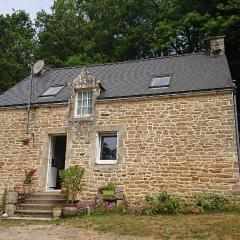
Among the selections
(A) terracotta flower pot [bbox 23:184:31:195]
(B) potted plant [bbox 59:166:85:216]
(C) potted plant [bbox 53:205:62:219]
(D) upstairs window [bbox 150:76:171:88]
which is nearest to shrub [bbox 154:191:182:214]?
(B) potted plant [bbox 59:166:85:216]

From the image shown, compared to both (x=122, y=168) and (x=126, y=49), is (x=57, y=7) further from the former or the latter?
(x=122, y=168)

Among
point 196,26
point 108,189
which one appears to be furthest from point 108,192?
point 196,26

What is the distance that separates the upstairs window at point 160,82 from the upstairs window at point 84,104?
2.48 m

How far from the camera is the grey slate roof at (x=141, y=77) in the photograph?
12.5m

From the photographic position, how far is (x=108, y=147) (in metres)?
13.0

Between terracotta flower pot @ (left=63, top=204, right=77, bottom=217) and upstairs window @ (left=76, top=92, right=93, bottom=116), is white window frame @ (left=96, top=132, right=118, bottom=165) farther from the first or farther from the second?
terracotta flower pot @ (left=63, top=204, right=77, bottom=217)

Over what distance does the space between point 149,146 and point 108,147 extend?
173cm

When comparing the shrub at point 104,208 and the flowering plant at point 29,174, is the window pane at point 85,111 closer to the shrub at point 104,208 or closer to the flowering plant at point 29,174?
the flowering plant at point 29,174

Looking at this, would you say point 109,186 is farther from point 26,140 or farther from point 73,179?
point 26,140

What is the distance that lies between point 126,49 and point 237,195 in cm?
1691

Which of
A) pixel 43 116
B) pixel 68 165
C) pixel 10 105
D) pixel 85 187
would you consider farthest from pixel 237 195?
pixel 10 105

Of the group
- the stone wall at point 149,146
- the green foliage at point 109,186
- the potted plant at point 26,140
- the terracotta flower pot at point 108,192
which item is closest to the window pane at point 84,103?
the stone wall at point 149,146

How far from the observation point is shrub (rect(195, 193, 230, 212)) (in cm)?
1062

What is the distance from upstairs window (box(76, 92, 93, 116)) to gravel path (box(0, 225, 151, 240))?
5.09 m
